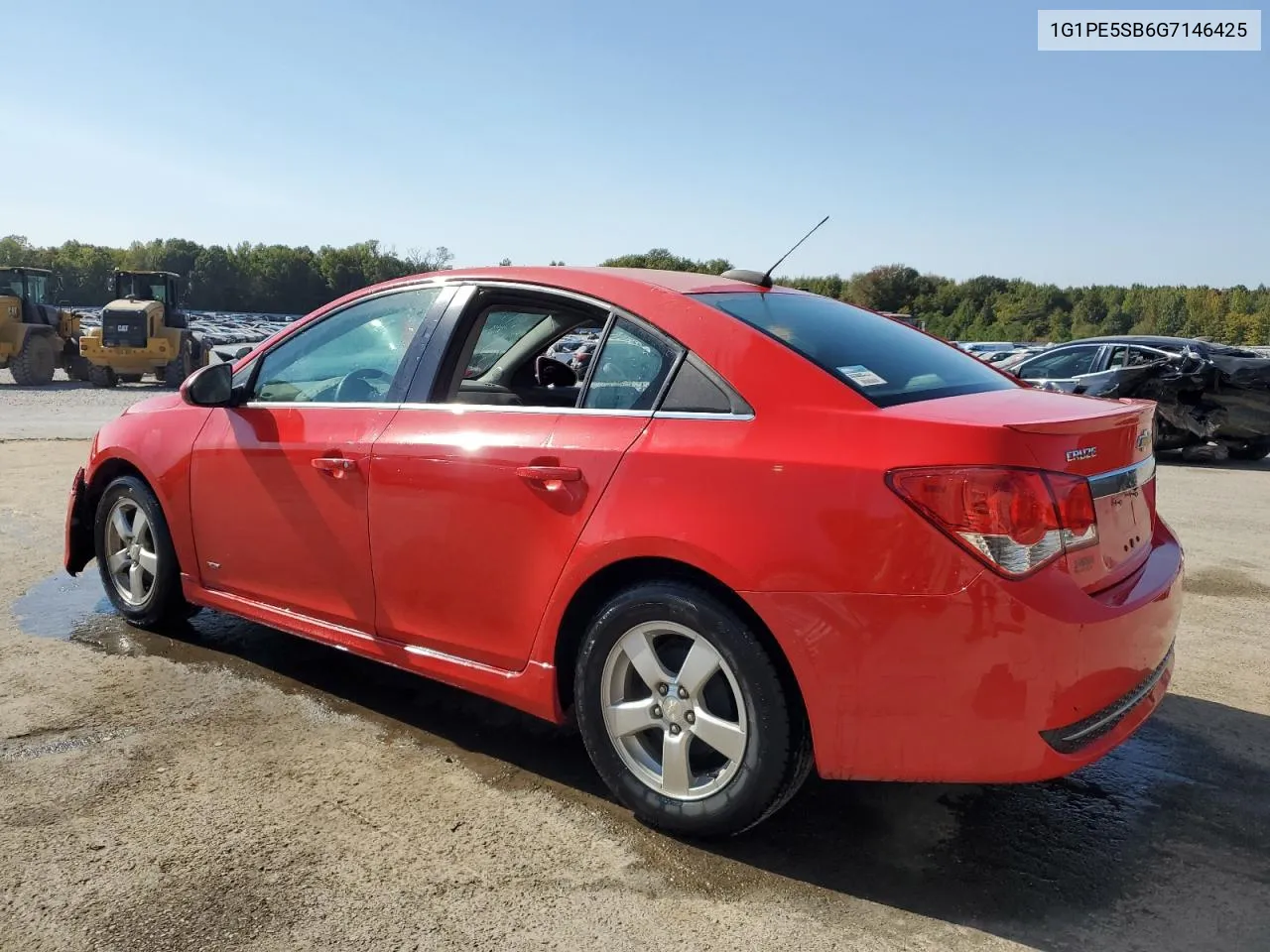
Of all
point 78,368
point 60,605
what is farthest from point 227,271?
point 60,605

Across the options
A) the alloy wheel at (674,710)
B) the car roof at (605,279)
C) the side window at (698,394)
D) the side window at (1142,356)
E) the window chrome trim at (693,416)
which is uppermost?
the car roof at (605,279)

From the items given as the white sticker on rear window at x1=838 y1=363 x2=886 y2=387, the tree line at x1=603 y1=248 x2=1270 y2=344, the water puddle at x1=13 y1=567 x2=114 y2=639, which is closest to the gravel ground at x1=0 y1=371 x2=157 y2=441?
the water puddle at x1=13 y1=567 x2=114 y2=639

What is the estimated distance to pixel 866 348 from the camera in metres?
3.07

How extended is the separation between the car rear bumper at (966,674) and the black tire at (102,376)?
78.2ft

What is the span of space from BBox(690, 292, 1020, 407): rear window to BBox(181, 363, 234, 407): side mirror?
2.06 metres

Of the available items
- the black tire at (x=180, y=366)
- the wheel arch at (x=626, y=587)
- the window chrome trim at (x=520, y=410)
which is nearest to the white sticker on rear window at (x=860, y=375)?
the window chrome trim at (x=520, y=410)

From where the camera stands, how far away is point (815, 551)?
7.93 feet

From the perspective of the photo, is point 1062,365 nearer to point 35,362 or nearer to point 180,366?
point 180,366

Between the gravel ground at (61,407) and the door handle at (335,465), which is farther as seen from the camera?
the gravel ground at (61,407)

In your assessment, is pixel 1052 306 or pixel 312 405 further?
pixel 1052 306

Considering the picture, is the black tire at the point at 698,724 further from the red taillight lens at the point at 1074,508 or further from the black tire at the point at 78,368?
the black tire at the point at 78,368

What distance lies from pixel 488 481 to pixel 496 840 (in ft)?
3.45

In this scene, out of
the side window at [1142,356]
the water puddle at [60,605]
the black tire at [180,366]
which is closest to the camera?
the water puddle at [60,605]

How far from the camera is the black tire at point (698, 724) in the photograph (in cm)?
253
